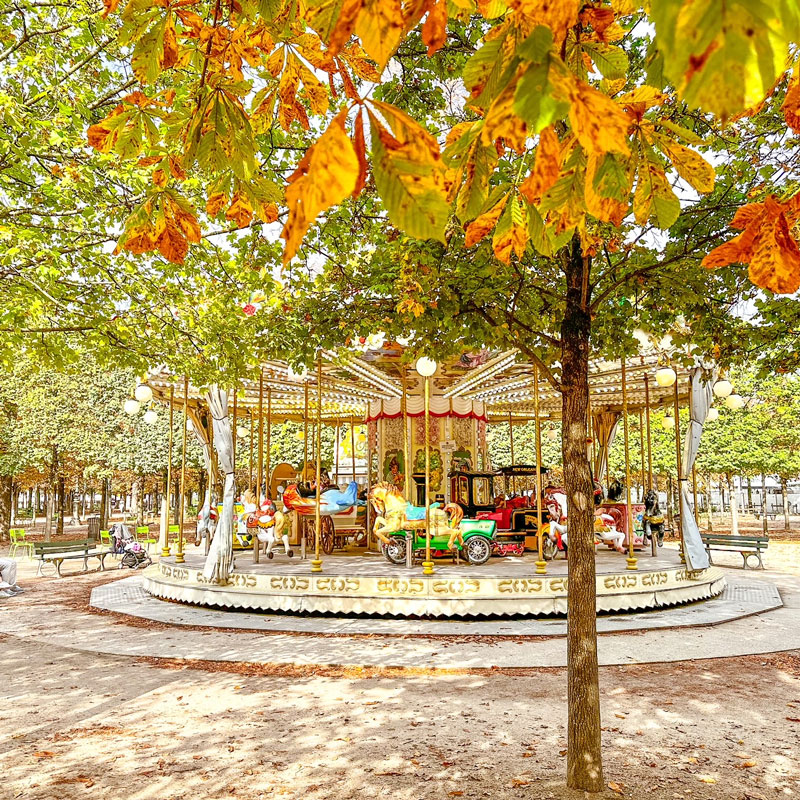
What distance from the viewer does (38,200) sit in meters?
6.28

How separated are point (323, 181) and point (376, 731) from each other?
5219 mm

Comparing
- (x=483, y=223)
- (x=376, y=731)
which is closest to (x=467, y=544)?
(x=376, y=731)

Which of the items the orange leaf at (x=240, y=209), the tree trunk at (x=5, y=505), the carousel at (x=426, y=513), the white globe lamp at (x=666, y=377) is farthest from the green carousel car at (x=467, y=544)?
the tree trunk at (x=5, y=505)

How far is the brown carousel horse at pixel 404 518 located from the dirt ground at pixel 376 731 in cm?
452

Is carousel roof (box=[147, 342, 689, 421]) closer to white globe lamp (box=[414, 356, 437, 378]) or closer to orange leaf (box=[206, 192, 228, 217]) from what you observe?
white globe lamp (box=[414, 356, 437, 378])

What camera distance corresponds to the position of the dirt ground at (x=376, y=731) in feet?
13.3

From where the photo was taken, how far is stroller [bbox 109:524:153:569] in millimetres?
17984

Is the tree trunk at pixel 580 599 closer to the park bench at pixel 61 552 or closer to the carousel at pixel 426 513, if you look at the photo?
the carousel at pixel 426 513

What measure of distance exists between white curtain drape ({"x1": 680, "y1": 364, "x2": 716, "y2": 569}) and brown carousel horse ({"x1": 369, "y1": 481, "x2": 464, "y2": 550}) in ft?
13.9

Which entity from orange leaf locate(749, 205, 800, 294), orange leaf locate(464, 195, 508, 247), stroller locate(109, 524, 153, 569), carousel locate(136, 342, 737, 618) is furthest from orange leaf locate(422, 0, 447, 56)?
stroller locate(109, 524, 153, 569)

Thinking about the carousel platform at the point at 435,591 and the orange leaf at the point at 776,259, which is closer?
the orange leaf at the point at 776,259

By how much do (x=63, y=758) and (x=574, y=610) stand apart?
3919 millimetres

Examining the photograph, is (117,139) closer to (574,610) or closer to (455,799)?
(574,610)

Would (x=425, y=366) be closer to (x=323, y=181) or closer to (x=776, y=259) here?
(x=776, y=259)
